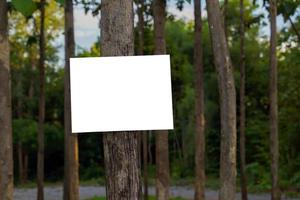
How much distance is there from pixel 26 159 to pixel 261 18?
57.0 ft

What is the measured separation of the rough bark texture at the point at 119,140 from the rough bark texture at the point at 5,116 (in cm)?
303

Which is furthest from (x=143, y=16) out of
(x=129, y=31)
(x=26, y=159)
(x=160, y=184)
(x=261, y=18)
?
(x=26, y=159)

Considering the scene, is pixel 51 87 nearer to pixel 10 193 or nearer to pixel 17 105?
pixel 17 105

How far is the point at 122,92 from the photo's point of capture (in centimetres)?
421

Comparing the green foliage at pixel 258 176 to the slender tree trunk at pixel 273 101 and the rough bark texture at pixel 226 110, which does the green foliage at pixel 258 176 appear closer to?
the slender tree trunk at pixel 273 101

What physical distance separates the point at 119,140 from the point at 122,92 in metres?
0.43

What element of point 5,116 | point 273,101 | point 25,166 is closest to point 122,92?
point 5,116

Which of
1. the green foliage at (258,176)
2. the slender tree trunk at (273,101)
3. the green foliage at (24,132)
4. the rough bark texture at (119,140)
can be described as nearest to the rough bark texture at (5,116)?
the rough bark texture at (119,140)

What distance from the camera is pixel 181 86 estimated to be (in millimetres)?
27812

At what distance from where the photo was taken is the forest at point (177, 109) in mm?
5386

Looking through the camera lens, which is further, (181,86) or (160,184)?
(181,86)

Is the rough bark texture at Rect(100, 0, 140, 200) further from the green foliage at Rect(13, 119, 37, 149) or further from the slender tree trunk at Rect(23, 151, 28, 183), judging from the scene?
the slender tree trunk at Rect(23, 151, 28, 183)

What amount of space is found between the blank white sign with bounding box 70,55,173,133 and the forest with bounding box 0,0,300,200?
0.33m

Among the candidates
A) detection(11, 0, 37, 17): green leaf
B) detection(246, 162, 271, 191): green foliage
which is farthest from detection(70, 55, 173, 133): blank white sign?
detection(246, 162, 271, 191): green foliage
